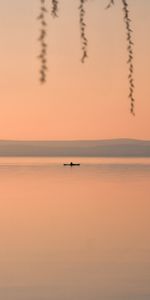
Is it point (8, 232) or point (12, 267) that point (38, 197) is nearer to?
point (8, 232)

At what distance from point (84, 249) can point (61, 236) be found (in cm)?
750

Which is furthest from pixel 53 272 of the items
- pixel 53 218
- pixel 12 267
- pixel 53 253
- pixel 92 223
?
pixel 53 218

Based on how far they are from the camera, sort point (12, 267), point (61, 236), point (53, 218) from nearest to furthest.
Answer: point (12, 267), point (61, 236), point (53, 218)

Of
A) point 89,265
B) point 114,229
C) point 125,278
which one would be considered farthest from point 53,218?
point 125,278

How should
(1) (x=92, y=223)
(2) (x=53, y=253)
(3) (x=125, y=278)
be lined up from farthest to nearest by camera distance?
(1) (x=92, y=223) → (2) (x=53, y=253) → (3) (x=125, y=278)

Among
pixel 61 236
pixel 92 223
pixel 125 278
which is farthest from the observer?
pixel 92 223

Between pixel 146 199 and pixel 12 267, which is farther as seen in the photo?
pixel 146 199

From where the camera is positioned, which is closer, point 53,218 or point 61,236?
point 61,236

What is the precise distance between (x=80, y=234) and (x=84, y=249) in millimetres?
9253

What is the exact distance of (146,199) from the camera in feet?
351

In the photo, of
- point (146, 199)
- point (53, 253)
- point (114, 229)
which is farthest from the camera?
point (146, 199)

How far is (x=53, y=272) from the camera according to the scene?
126 ft

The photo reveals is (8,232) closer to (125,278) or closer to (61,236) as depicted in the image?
(61,236)

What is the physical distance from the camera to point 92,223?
6762 cm
